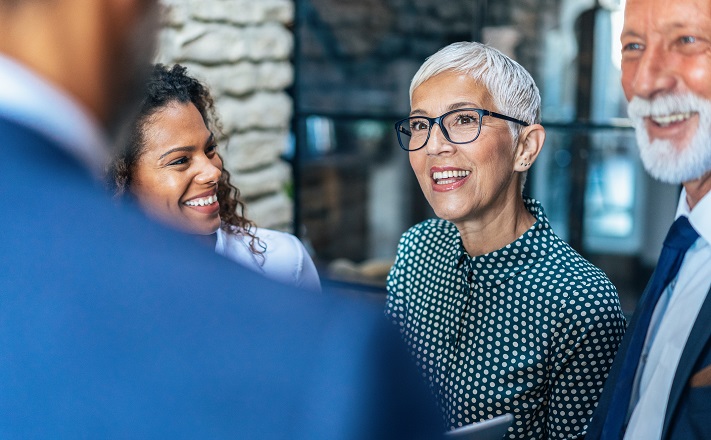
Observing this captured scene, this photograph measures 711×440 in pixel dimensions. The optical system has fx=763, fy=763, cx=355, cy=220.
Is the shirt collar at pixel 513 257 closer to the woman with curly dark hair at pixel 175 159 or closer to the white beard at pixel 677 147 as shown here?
the woman with curly dark hair at pixel 175 159

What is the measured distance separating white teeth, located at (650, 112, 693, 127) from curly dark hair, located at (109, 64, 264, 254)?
1.02 metres

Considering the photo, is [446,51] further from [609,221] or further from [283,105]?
[609,221]

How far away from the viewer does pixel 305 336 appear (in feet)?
1.64

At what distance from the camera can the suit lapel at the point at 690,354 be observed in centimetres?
112

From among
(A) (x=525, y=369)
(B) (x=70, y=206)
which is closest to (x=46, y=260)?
(B) (x=70, y=206)

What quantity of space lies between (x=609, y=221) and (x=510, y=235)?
4.87m

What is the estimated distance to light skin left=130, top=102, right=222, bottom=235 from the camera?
1807 mm

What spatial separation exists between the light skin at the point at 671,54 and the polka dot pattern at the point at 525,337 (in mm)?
435

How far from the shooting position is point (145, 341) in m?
0.48

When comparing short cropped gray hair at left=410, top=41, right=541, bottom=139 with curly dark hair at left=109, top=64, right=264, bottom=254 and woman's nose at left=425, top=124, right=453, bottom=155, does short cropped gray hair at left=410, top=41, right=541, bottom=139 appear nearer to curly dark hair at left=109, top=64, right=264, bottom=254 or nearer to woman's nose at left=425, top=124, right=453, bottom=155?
woman's nose at left=425, top=124, right=453, bottom=155

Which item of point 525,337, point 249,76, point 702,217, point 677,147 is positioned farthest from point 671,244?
point 249,76

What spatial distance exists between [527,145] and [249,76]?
5.44 feet

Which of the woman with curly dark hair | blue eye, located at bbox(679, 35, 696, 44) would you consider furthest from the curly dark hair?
blue eye, located at bbox(679, 35, 696, 44)

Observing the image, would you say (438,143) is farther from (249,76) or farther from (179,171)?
(249,76)
